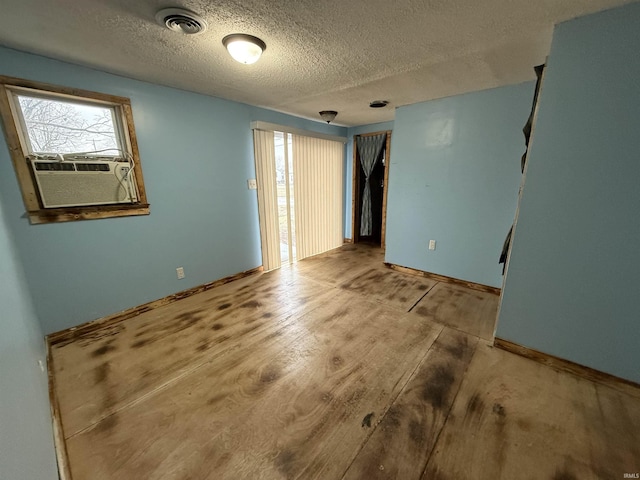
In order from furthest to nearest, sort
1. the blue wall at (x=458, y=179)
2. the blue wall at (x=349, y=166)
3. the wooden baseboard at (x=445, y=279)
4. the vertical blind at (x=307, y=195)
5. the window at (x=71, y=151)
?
the blue wall at (x=349, y=166)
the vertical blind at (x=307, y=195)
the wooden baseboard at (x=445, y=279)
the blue wall at (x=458, y=179)
the window at (x=71, y=151)

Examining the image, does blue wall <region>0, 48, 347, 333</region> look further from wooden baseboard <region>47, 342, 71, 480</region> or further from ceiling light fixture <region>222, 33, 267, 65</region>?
ceiling light fixture <region>222, 33, 267, 65</region>

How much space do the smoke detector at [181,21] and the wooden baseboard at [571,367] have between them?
A: 296cm

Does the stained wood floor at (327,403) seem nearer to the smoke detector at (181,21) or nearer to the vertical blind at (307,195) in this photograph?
the vertical blind at (307,195)

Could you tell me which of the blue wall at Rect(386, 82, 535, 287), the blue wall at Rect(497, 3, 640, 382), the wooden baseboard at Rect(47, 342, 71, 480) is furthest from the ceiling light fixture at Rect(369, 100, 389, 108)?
the wooden baseboard at Rect(47, 342, 71, 480)

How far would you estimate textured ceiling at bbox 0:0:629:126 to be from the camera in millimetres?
1296

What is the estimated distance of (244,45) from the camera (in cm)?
156

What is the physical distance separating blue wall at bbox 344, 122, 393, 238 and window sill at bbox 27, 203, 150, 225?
335 cm

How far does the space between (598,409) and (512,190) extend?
6.35 ft

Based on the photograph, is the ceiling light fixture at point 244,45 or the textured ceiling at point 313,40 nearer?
the textured ceiling at point 313,40

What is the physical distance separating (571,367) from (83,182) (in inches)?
155

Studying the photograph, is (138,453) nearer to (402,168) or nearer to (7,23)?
(7,23)

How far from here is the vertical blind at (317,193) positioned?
378 centimetres

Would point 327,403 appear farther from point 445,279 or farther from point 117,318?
point 445,279

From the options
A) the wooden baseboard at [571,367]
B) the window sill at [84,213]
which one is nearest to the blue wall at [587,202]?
the wooden baseboard at [571,367]
